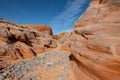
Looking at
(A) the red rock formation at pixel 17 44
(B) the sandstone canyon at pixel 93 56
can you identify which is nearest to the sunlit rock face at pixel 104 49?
(B) the sandstone canyon at pixel 93 56

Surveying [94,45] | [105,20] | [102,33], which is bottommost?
[94,45]

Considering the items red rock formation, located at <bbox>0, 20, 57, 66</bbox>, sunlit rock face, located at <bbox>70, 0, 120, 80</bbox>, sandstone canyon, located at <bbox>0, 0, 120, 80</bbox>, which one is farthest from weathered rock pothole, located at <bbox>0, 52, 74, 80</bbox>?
red rock formation, located at <bbox>0, 20, 57, 66</bbox>

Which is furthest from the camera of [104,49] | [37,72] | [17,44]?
[17,44]

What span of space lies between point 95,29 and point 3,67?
11.0 meters

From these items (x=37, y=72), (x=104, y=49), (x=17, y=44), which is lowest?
(x=37, y=72)

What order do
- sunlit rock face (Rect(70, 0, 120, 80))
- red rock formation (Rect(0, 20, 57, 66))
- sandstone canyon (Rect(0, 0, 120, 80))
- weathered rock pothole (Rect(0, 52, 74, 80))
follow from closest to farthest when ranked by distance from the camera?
sunlit rock face (Rect(70, 0, 120, 80)), sandstone canyon (Rect(0, 0, 120, 80)), weathered rock pothole (Rect(0, 52, 74, 80)), red rock formation (Rect(0, 20, 57, 66))

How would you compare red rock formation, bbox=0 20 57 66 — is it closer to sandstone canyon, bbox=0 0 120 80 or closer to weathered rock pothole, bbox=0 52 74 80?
sandstone canyon, bbox=0 0 120 80

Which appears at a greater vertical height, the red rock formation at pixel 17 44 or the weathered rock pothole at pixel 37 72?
the red rock formation at pixel 17 44

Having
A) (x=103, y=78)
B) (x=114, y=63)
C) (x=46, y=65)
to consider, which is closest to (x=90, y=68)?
(x=103, y=78)

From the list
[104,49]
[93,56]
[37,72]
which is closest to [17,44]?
[37,72]

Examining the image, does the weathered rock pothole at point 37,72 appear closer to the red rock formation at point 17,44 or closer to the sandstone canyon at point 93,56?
the sandstone canyon at point 93,56

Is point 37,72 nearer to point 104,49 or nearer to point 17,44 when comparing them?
point 104,49

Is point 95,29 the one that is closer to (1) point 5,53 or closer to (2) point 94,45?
(2) point 94,45

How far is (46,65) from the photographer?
13.8 m
